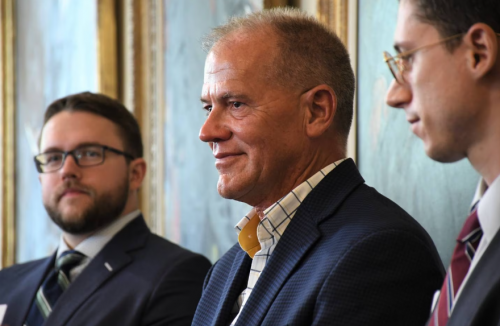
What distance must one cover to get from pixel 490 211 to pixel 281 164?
0.97m

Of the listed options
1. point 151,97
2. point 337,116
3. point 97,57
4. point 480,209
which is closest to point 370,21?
point 337,116

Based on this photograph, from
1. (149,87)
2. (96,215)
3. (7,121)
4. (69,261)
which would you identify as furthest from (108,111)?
(7,121)

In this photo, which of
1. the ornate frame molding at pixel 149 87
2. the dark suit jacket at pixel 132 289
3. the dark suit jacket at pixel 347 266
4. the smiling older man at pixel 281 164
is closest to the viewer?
the dark suit jacket at pixel 347 266

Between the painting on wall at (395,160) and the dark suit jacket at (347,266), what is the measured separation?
Result: 0.48m

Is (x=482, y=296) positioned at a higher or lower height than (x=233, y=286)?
higher

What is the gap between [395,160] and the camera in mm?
2973

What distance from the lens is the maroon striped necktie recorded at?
1.64 metres

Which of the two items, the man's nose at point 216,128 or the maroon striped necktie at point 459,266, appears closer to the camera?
the maroon striped necktie at point 459,266

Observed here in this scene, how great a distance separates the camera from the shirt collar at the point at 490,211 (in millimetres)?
1582

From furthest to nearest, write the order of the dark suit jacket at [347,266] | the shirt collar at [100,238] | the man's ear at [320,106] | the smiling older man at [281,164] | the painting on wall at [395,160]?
1. the shirt collar at [100,238]
2. the painting on wall at [395,160]
3. the man's ear at [320,106]
4. the smiling older man at [281,164]
5. the dark suit jacket at [347,266]

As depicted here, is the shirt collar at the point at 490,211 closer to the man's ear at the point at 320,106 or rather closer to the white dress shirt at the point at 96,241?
the man's ear at the point at 320,106

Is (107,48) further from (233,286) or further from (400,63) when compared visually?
(400,63)

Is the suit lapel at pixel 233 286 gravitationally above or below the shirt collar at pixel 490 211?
below

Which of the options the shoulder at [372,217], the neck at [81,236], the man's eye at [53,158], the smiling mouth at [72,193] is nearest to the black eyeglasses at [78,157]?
the man's eye at [53,158]
